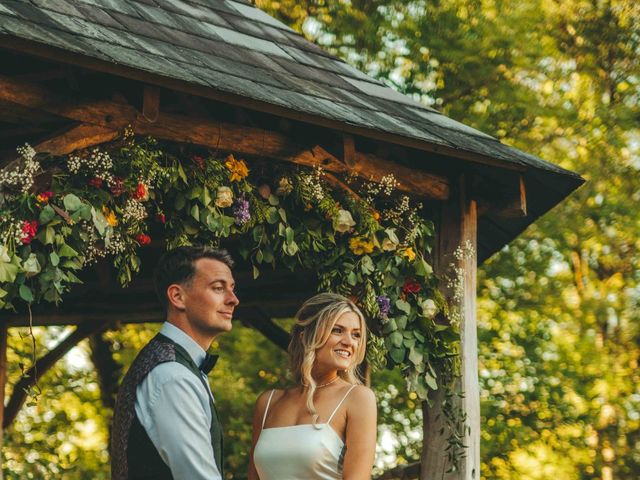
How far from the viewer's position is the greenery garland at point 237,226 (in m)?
4.81

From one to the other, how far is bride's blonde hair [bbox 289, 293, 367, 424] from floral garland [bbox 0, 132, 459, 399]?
50 cm

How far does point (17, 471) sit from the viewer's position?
41.0 ft

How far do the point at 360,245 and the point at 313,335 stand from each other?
102 cm

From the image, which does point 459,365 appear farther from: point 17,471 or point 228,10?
point 17,471

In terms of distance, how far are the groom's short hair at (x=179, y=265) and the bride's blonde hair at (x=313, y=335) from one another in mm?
906

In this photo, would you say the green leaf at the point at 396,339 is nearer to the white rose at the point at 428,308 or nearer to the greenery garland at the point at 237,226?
the greenery garland at the point at 237,226

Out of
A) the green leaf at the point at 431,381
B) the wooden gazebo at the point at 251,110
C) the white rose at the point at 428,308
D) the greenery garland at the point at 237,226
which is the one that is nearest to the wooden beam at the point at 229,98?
the wooden gazebo at the point at 251,110

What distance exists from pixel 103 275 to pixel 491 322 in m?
6.42

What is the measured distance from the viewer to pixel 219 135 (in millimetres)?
5539

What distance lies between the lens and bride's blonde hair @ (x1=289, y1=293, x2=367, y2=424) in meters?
5.26

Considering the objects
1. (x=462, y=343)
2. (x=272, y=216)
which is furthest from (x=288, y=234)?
(x=462, y=343)

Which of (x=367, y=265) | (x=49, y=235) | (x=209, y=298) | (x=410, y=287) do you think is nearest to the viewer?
(x=209, y=298)

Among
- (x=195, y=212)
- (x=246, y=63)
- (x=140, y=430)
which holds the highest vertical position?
(x=246, y=63)

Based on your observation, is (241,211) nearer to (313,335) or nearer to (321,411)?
(313,335)
